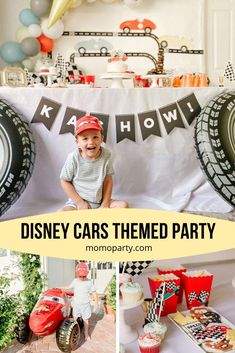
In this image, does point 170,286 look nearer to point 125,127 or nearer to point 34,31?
point 125,127

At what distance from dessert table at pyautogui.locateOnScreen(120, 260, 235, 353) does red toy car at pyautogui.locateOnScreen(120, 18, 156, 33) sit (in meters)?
3.36

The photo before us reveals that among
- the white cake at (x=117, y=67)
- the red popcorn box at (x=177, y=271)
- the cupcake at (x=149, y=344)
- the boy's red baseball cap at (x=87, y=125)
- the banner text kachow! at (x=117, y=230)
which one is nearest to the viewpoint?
the banner text kachow! at (x=117, y=230)

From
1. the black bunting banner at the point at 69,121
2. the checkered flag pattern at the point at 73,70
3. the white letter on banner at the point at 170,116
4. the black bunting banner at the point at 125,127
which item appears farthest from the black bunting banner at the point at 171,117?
the checkered flag pattern at the point at 73,70

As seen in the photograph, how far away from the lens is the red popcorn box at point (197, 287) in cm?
102

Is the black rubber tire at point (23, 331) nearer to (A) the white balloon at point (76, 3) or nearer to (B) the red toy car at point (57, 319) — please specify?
(B) the red toy car at point (57, 319)

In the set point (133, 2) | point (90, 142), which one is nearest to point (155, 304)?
point (90, 142)

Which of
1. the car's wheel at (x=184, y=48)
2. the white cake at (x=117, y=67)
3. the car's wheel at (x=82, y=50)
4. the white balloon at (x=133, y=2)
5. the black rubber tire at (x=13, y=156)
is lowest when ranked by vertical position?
the black rubber tire at (x=13, y=156)

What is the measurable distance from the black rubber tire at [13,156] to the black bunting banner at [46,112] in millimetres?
105

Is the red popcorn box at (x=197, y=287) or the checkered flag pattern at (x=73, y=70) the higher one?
the checkered flag pattern at (x=73, y=70)

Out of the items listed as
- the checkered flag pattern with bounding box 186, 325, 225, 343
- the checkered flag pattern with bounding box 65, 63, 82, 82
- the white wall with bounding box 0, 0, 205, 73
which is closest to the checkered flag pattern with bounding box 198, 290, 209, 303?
the checkered flag pattern with bounding box 186, 325, 225, 343

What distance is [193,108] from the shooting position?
1767mm

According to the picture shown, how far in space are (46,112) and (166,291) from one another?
3.08ft

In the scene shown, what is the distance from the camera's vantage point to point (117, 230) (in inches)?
22.1

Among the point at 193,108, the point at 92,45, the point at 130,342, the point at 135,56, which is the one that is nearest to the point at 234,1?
the point at 135,56
